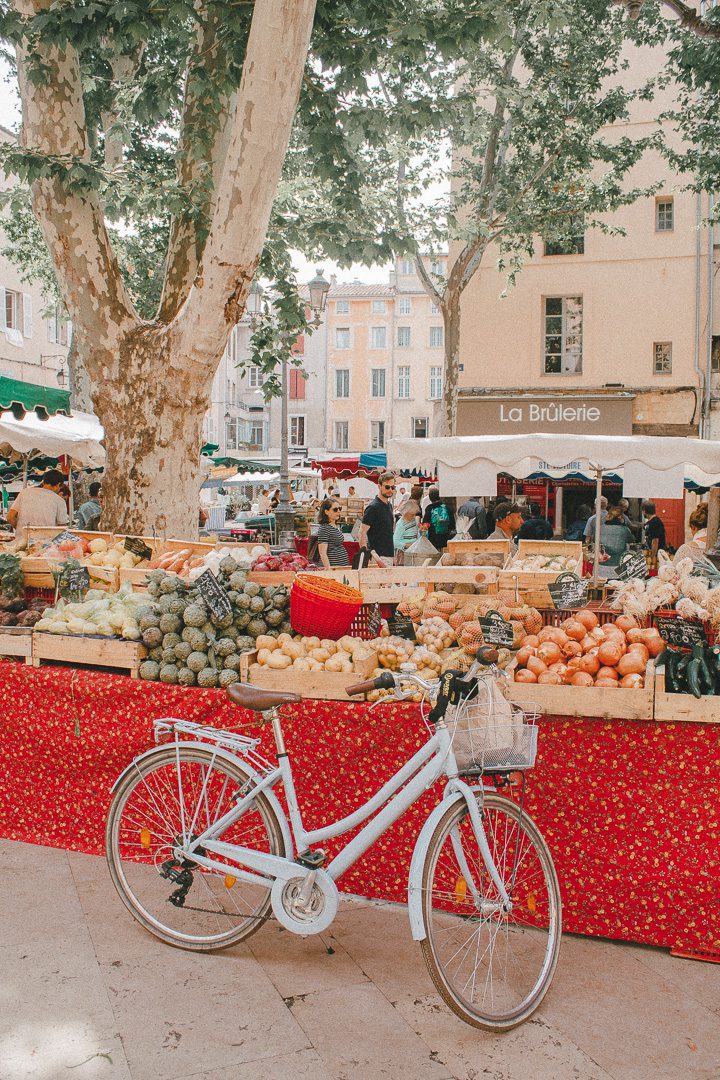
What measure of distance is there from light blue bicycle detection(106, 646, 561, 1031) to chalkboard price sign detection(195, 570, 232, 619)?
0.81 metres

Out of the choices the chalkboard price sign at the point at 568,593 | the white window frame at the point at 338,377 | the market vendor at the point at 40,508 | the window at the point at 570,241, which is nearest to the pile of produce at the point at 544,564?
the chalkboard price sign at the point at 568,593

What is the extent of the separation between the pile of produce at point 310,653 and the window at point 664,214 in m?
20.4

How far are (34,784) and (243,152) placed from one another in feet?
13.8

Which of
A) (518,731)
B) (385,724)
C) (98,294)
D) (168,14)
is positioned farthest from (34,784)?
(168,14)

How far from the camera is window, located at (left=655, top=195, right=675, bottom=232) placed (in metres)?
21.4

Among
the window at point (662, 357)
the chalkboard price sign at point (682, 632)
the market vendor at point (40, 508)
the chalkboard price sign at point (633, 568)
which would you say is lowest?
the chalkboard price sign at point (682, 632)

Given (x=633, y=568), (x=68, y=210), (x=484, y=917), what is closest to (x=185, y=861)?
(x=484, y=917)

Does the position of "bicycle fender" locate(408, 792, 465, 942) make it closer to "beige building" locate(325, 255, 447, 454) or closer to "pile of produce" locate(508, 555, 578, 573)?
"pile of produce" locate(508, 555, 578, 573)

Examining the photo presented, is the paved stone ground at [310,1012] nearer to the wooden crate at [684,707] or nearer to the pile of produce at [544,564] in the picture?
the wooden crate at [684,707]

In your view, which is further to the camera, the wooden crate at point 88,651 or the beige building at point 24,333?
the beige building at point 24,333

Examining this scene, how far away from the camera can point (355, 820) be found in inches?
125

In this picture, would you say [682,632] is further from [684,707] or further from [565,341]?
[565,341]

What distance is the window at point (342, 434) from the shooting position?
58281 mm

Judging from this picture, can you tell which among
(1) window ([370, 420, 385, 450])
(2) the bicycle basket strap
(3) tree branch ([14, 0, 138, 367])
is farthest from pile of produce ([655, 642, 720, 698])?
(1) window ([370, 420, 385, 450])
